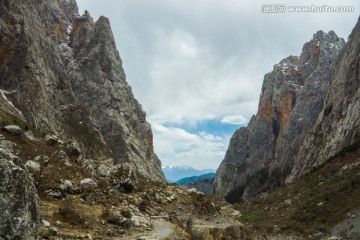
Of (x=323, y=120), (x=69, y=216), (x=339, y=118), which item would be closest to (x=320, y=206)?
(x=69, y=216)

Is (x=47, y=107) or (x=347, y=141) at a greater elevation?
(x=47, y=107)

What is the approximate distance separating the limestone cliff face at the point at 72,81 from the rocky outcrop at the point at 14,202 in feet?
213

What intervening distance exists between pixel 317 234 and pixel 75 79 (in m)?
94.4

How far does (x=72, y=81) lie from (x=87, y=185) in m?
98.6

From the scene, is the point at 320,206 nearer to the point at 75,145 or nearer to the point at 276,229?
the point at 276,229

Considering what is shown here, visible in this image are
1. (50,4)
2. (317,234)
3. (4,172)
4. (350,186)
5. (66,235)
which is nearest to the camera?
(4,172)

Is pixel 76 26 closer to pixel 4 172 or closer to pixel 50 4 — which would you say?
pixel 50 4

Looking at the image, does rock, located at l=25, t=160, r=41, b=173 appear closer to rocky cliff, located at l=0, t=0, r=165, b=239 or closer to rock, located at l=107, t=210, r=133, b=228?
rocky cliff, located at l=0, t=0, r=165, b=239

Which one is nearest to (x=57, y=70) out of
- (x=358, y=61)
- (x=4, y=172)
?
(x=358, y=61)

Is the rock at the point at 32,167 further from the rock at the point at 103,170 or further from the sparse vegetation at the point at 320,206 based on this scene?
the sparse vegetation at the point at 320,206

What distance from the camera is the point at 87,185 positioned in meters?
25.5

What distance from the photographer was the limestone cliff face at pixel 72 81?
75.9m

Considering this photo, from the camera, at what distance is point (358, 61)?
104 m

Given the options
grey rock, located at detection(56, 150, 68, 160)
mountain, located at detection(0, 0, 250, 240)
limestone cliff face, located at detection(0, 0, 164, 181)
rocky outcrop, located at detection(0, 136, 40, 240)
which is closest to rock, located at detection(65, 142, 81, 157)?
mountain, located at detection(0, 0, 250, 240)
